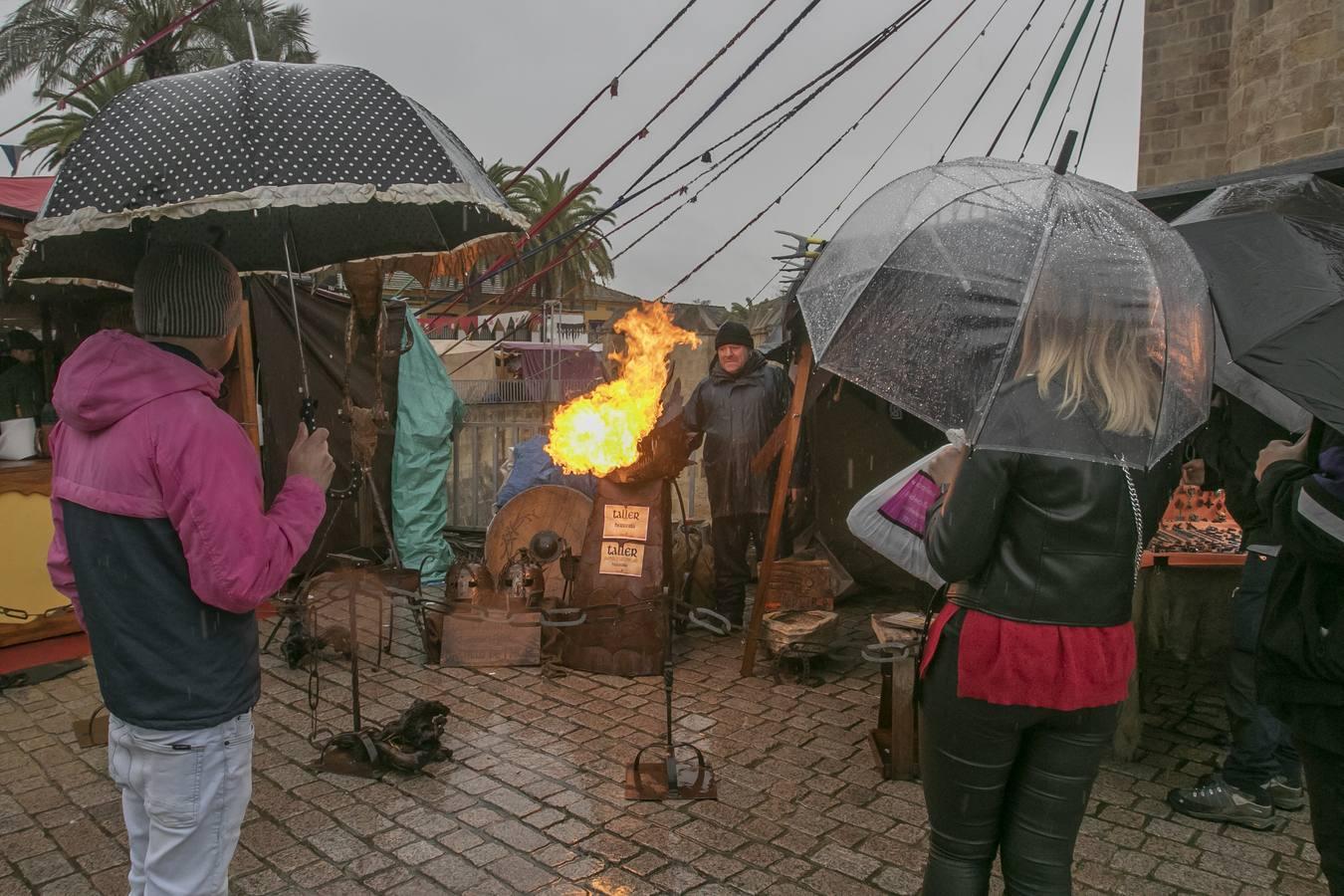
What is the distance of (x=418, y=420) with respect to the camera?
27.3 feet

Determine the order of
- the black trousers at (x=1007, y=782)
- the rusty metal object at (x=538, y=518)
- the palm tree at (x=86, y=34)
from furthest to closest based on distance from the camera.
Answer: the palm tree at (x=86, y=34), the rusty metal object at (x=538, y=518), the black trousers at (x=1007, y=782)

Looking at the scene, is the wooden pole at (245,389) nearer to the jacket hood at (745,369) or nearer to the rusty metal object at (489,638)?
the rusty metal object at (489,638)

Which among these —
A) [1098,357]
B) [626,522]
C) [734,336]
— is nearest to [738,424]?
[734,336]

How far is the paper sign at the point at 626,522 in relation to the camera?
19.6ft

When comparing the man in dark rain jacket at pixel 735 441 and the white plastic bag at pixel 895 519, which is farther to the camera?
the man in dark rain jacket at pixel 735 441

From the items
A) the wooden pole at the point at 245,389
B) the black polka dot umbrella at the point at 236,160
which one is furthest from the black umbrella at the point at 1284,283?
the wooden pole at the point at 245,389

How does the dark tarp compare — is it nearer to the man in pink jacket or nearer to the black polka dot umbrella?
the black polka dot umbrella

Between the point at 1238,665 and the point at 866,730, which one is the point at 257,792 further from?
the point at 1238,665

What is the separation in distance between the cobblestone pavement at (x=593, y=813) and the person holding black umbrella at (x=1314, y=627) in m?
1.21

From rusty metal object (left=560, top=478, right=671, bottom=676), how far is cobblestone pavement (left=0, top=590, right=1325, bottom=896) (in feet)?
1.27

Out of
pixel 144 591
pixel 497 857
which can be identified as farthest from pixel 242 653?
pixel 497 857

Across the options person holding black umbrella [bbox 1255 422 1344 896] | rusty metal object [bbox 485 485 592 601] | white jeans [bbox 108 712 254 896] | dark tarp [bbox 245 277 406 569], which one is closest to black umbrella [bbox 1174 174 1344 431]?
person holding black umbrella [bbox 1255 422 1344 896]

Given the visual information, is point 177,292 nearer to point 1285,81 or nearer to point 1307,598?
point 1307,598

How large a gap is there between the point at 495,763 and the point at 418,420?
4491 millimetres
